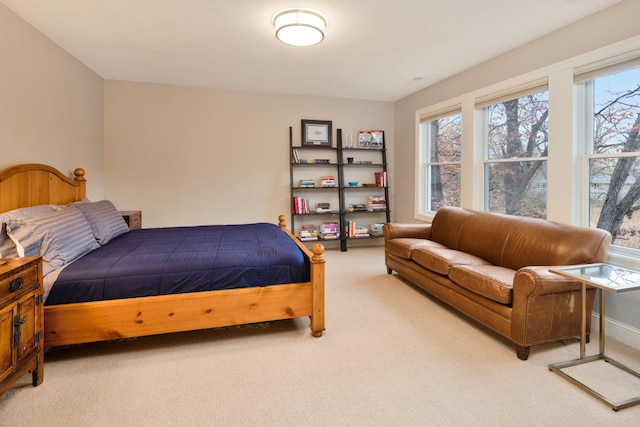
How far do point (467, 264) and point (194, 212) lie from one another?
143 inches

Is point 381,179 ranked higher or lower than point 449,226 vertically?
higher

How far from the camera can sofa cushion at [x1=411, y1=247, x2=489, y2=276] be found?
9.09ft

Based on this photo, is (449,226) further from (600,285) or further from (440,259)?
(600,285)

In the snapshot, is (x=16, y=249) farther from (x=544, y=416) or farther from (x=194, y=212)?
(x=544, y=416)

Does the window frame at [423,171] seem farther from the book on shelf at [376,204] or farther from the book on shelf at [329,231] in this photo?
the book on shelf at [329,231]

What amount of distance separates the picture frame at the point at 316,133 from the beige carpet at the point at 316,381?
3166 mm

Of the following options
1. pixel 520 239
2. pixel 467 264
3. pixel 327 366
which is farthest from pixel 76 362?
pixel 520 239

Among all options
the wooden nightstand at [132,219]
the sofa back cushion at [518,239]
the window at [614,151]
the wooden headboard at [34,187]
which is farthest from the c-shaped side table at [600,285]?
the wooden nightstand at [132,219]

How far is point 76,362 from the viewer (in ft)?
6.64

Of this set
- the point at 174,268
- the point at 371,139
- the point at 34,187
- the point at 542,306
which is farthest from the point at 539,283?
the point at 34,187

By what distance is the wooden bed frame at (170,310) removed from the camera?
1.97 metres

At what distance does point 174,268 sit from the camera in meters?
2.15

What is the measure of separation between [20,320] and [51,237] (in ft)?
2.19

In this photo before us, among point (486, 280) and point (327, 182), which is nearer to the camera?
point (486, 280)
